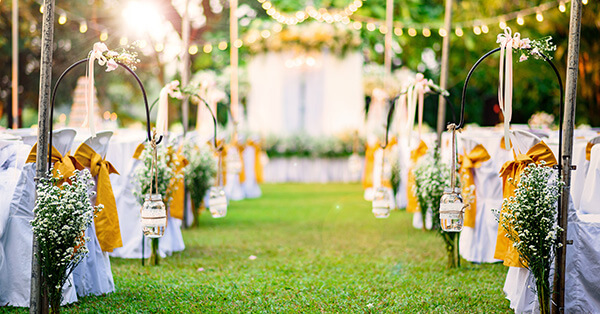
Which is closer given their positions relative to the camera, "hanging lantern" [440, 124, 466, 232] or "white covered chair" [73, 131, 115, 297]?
"hanging lantern" [440, 124, 466, 232]

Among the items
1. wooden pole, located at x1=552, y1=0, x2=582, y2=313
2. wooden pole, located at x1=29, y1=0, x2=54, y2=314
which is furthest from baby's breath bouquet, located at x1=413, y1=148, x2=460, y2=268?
wooden pole, located at x1=29, y1=0, x2=54, y2=314

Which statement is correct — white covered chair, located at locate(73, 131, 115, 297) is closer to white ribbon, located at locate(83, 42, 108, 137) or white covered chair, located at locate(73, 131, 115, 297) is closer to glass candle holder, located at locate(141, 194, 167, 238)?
white ribbon, located at locate(83, 42, 108, 137)

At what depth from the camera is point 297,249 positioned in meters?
6.27

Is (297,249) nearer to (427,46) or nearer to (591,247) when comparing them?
(591,247)

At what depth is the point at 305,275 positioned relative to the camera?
16.5 ft

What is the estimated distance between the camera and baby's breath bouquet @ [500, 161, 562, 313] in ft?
11.2

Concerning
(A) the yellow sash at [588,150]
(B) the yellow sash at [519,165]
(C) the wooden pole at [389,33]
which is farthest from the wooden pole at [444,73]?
(C) the wooden pole at [389,33]

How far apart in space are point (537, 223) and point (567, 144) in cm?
51

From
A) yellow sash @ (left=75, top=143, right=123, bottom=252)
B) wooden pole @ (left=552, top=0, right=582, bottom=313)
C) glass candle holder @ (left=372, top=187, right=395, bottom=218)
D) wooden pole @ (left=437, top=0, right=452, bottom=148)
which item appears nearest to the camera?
wooden pole @ (left=552, top=0, right=582, bottom=313)

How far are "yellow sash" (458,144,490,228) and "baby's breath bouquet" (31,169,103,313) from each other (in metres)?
3.31

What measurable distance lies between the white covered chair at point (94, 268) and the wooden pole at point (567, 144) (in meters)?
2.97

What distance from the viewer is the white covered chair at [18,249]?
388cm

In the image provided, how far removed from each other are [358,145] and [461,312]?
12752 millimetres

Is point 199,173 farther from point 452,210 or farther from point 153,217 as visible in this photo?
point 452,210
